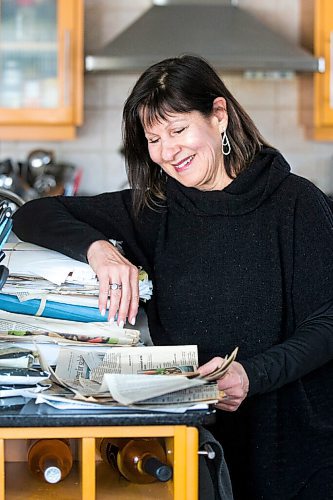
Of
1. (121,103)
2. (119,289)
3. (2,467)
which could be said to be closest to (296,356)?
(119,289)

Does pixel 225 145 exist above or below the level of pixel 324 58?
below

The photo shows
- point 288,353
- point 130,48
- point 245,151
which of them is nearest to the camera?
point 288,353

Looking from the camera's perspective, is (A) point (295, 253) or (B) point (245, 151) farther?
(B) point (245, 151)

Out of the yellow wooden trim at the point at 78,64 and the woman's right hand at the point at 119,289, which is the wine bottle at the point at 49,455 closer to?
the woman's right hand at the point at 119,289

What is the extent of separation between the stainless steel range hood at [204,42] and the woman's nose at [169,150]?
78.2 inches

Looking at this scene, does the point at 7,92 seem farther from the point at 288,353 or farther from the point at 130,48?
the point at 288,353

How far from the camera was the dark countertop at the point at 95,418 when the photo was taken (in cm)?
130

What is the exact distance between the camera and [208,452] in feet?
4.52

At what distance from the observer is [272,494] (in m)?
1.81

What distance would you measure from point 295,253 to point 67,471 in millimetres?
609

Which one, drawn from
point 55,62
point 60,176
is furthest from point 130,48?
point 60,176

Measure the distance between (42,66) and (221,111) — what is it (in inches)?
85.1

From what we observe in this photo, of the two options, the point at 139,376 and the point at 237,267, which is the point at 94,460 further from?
the point at 237,267

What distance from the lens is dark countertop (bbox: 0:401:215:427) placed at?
1.30 metres
